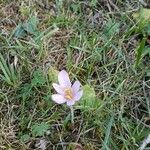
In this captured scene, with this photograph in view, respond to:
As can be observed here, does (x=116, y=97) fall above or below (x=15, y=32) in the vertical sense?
below

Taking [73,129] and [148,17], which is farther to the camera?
[148,17]

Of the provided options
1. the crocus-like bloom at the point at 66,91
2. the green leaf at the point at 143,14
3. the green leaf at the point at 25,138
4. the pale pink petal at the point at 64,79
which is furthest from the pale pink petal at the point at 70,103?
the green leaf at the point at 143,14

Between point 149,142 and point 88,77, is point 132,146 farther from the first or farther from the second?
point 88,77

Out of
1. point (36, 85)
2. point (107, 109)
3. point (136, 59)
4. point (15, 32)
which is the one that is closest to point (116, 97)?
point (107, 109)

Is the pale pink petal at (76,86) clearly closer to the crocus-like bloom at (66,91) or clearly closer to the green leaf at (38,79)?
the crocus-like bloom at (66,91)

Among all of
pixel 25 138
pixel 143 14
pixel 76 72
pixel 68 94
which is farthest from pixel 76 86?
pixel 143 14

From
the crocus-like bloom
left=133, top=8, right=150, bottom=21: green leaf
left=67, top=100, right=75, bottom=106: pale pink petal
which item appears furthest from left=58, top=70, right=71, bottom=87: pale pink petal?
left=133, top=8, right=150, bottom=21: green leaf

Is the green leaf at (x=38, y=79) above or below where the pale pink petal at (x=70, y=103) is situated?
above
